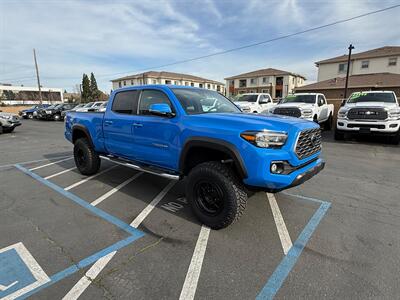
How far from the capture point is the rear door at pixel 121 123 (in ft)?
13.7

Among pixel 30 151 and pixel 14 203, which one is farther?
pixel 30 151

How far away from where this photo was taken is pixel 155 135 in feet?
12.0

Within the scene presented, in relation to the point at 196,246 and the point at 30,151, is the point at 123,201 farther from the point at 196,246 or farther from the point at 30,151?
the point at 30,151

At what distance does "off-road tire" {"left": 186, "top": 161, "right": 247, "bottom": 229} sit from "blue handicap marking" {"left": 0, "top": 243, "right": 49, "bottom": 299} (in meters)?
1.84

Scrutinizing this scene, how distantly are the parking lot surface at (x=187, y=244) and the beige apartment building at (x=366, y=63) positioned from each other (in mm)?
36734

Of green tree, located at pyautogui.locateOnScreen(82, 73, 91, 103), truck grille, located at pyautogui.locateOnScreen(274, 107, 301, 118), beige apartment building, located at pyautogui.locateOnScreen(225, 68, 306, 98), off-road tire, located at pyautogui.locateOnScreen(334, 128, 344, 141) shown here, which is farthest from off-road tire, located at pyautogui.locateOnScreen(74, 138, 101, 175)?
green tree, located at pyautogui.locateOnScreen(82, 73, 91, 103)

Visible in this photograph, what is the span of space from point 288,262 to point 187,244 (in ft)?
3.68

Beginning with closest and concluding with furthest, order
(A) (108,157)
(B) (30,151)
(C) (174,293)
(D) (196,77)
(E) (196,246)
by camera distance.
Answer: (C) (174,293)
(E) (196,246)
(A) (108,157)
(B) (30,151)
(D) (196,77)

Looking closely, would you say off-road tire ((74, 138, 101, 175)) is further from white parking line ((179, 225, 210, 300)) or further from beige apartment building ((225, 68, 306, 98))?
beige apartment building ((225, 68, 306, 98))

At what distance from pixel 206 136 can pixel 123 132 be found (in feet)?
6.33

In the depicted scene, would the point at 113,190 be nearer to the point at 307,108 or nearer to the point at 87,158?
the point at 87,158

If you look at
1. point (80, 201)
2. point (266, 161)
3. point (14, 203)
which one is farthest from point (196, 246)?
point (14, 203)

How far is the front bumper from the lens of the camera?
8344 millimetres

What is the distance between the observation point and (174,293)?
6.90ft
